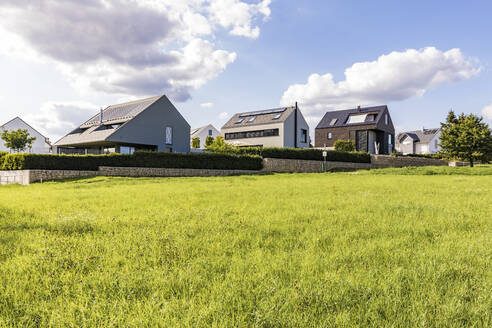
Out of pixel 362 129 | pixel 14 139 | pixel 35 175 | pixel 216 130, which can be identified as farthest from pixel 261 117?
pixel 35 175

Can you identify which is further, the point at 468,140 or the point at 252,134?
the point at 252,134

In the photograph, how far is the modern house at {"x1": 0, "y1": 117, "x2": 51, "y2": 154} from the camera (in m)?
42.7

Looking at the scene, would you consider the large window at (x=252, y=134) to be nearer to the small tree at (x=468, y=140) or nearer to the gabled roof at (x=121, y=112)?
the gabled roof at (x=121, y=112)

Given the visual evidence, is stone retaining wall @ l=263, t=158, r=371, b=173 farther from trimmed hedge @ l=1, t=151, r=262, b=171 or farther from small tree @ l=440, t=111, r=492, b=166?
small tree @ l=440, t=111, r=492, b=166

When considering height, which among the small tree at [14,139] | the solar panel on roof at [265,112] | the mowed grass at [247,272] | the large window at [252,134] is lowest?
the mowed grass at [247,272]

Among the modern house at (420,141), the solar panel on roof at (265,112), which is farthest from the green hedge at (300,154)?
the modern house at (420,141)

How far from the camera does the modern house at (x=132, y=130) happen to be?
31.1m

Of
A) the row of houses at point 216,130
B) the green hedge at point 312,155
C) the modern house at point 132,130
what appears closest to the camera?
the green hedge at point 312,155

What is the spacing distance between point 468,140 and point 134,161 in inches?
1497

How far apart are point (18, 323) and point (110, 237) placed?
198 centimetres

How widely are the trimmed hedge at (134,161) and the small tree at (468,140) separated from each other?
26.2 metres

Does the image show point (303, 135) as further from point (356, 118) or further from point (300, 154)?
point (300, 154)

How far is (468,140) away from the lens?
34.3 metres

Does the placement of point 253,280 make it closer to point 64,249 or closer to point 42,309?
point 42,309
